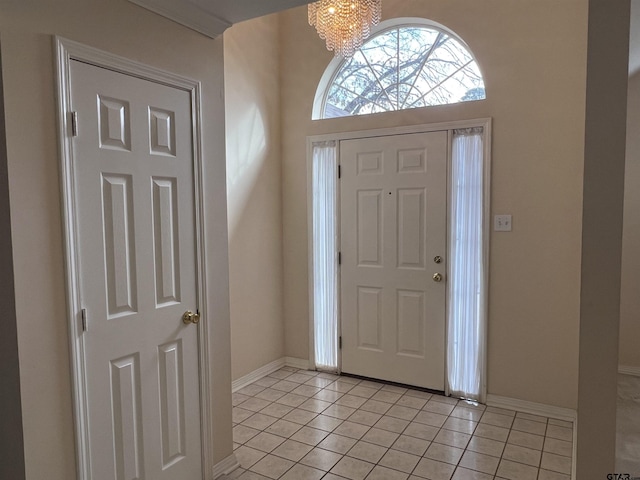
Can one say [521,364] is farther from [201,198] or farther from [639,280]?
[201,198]

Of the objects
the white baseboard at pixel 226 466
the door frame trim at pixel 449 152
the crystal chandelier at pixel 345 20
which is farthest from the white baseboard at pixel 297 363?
the crystal chandelier at pixel 345 20

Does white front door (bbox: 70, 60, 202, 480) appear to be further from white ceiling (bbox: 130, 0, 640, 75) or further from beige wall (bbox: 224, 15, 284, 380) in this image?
beige wall (bbox: 224, 15, 284, 380)

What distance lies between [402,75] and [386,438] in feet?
8.82

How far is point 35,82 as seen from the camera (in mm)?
1492

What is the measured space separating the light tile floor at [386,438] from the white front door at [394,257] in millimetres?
274

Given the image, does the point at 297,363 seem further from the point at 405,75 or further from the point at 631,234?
the point at 631,234

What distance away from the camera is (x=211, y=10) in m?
2.06

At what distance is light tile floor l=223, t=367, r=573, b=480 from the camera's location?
2.38 meters

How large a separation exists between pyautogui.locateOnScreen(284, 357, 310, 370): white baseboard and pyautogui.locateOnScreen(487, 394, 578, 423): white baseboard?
1582 millimetres

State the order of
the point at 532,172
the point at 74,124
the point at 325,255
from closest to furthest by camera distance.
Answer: the point at 74,124, the point at 532,172, the point at 325,255

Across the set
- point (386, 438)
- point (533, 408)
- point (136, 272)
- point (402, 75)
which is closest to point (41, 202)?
point (136, 272)

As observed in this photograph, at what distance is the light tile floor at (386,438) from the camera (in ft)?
7.82

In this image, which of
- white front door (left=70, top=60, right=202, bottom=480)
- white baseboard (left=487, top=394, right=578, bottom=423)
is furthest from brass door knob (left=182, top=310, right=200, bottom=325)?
white baseboard (left=487, top=394, right=578, bottom=423)

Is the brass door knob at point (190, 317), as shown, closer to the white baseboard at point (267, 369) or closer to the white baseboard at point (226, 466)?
the white baseboard at point (226, 466)
